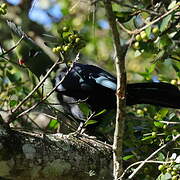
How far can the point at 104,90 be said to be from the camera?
3.38 metres

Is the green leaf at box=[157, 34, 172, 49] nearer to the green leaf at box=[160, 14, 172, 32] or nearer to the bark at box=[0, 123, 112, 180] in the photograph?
the green leaf at box=[160, 14, 172, 32]

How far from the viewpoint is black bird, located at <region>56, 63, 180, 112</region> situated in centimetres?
293

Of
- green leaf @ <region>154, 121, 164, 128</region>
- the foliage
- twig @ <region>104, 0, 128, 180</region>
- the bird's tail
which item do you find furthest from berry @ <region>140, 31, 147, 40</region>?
the bird's tail

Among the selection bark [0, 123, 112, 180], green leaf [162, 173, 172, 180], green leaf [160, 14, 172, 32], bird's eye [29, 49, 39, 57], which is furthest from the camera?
bird's eye [29, 49, 39, 57]

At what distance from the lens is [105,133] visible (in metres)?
3.33

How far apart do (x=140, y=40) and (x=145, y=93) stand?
3.80 ft

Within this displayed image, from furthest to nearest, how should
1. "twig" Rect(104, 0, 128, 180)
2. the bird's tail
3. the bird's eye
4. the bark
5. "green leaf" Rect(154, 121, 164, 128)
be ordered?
the bird's eye < the bird's tail < "green leaf" Rect(154, 121, 164, 128) < the bark < "twig" Rect(104, 0, 128, 180)

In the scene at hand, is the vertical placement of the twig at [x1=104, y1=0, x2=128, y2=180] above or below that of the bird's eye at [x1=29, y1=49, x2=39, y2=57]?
below

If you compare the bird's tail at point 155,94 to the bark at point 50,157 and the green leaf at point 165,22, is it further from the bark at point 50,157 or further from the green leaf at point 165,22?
the green leaf at point 165,22

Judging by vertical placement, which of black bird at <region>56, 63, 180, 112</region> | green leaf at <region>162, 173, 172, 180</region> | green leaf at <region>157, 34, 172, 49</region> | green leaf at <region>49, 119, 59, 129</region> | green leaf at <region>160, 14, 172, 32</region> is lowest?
green leaf at <region>162, 173, 172, 180</region>

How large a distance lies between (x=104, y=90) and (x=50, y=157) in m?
1.22

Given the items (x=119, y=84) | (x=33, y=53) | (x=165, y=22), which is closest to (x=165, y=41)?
(x=165, y=22)

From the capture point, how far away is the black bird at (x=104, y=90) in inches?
115

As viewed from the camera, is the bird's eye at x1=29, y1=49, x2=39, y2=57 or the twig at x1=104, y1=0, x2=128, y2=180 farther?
the bird's eye at x1=29, y1=49, x2=39, y2=57
